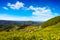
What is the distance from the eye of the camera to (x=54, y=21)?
5972 cm

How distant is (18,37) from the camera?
18078mm

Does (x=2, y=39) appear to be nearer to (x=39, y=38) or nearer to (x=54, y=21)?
(x=39, y=38)

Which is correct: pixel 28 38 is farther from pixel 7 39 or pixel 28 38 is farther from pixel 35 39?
pixel 7 39

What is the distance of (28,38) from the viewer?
18.1 m

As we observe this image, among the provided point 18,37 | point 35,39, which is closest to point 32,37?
point 35,39

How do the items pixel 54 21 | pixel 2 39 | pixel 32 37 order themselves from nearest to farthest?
pixel 2 39 → pixel 32 37 → pixel 54 21

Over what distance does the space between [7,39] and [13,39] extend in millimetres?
732

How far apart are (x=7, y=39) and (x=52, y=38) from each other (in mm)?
5628

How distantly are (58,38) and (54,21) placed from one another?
136 feet

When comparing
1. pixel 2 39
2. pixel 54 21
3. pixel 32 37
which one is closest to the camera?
pixel 2 39

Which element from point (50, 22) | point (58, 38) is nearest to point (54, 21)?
point (50, 22)

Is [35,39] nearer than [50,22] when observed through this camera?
Yes

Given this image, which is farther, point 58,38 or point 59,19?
point 59,19

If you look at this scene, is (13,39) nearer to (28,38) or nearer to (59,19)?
(28,38)
